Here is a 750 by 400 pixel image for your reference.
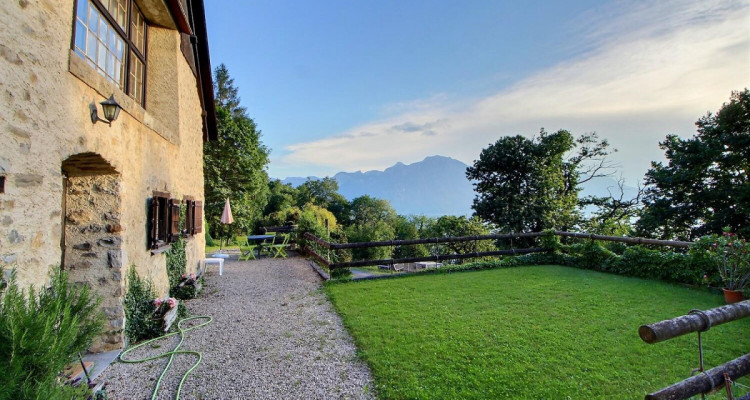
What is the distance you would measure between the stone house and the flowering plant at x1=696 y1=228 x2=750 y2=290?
29.8 feet

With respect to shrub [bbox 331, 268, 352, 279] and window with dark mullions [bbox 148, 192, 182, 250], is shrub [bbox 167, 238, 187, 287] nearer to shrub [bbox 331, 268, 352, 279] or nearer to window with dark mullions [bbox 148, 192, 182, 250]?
window with dark mullions [bbox 148, 192, 182, 250]

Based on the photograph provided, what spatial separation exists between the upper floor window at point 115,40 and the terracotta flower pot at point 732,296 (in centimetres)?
969

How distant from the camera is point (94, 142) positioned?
3.51 meters

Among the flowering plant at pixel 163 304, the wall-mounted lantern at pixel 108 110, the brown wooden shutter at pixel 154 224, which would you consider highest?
the wall-mounted lantern at pixel 108 110

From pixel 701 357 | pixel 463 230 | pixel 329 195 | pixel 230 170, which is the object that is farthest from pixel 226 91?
pixel 701 357

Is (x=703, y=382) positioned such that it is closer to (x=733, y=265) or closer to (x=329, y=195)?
(x=733, y=265)

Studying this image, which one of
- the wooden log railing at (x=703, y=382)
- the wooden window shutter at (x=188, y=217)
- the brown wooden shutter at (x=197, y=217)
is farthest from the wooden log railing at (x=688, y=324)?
the brown wooden shutter at (x=197, y=217)

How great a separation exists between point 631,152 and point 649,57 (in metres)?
16.7

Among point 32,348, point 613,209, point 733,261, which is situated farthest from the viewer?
point 613,209

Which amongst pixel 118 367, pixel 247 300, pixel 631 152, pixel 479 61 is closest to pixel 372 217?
pixel 631 152

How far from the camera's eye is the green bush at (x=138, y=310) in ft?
14.3

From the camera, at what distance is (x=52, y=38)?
288 cm

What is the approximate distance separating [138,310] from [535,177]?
20.9m

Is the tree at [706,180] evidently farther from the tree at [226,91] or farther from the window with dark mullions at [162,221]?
the tree at [226,91]
